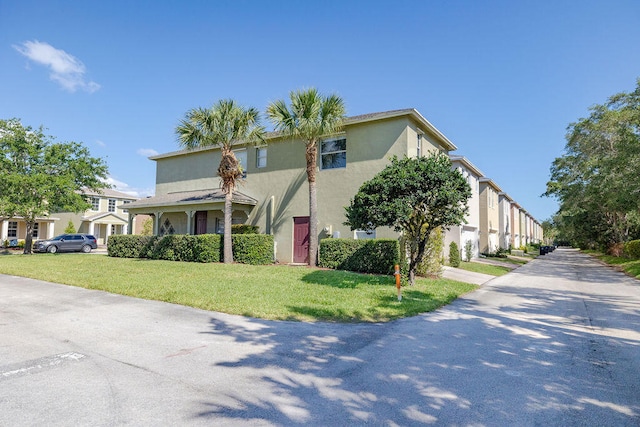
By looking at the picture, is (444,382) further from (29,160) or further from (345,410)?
(29,160)

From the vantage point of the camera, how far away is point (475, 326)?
7.29 meters

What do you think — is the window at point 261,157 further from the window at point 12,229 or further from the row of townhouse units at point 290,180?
the window at point 12,229

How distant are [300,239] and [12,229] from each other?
3670 cm

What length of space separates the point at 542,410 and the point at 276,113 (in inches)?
549

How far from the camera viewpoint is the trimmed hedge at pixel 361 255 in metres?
13.9

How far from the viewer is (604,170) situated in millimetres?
20844

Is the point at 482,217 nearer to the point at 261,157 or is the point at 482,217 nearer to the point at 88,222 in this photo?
the point at 261,157

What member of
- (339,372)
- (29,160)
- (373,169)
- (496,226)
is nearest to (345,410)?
(339,372)

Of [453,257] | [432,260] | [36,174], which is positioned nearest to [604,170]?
[453,257]

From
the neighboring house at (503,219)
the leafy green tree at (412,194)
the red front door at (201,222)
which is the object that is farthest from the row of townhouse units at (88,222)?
the neighboring house at (503,219)

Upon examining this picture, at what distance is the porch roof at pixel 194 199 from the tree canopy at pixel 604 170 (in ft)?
63.5

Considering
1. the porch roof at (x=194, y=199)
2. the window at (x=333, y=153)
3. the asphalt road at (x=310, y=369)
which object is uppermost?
the window at (x=333, y=153)

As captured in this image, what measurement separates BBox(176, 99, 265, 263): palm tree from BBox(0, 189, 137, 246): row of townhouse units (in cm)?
2546

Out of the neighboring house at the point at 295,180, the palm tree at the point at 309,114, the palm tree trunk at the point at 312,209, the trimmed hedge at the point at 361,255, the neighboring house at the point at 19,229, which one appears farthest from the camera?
the neighboring house at the point at 19,229
